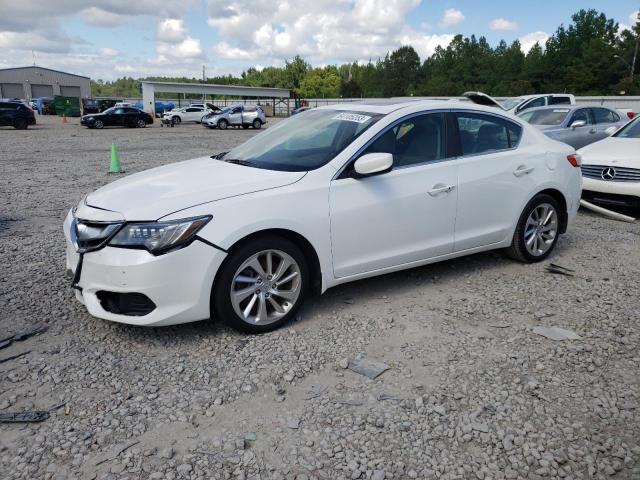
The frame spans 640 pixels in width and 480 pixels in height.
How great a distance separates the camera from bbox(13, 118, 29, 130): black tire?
29.7 metres

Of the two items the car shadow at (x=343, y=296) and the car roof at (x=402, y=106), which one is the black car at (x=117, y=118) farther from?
the car shadow at (x=343, y=296)

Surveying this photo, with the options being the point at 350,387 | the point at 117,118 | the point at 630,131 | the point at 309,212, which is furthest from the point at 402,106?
the point at 117,118

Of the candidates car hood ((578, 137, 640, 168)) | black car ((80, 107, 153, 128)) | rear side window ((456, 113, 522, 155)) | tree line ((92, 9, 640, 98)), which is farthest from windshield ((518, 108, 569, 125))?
tree line ((92, 9, 640, 98))

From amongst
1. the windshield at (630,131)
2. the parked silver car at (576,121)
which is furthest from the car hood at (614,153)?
the parked silver car at (576,121)

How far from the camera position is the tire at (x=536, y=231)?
5332mm

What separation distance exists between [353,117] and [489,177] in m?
1.37

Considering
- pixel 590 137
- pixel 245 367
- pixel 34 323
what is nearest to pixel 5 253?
pixel 34 323

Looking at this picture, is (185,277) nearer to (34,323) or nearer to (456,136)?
(34,323)

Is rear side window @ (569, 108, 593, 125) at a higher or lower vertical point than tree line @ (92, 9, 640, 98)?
lower

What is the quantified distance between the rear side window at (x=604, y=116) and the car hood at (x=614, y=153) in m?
4.15

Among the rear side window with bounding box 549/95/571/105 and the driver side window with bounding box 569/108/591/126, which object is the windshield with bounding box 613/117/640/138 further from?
the rear side window with bounding box 549/95/571/105

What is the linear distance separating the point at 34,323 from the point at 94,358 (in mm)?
837

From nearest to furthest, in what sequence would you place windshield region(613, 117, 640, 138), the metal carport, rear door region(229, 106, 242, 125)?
windshield region(613, 117, 640, 138) < rear door region(229, 106, 242, 125) < the metal carport

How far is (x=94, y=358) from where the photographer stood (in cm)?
361
